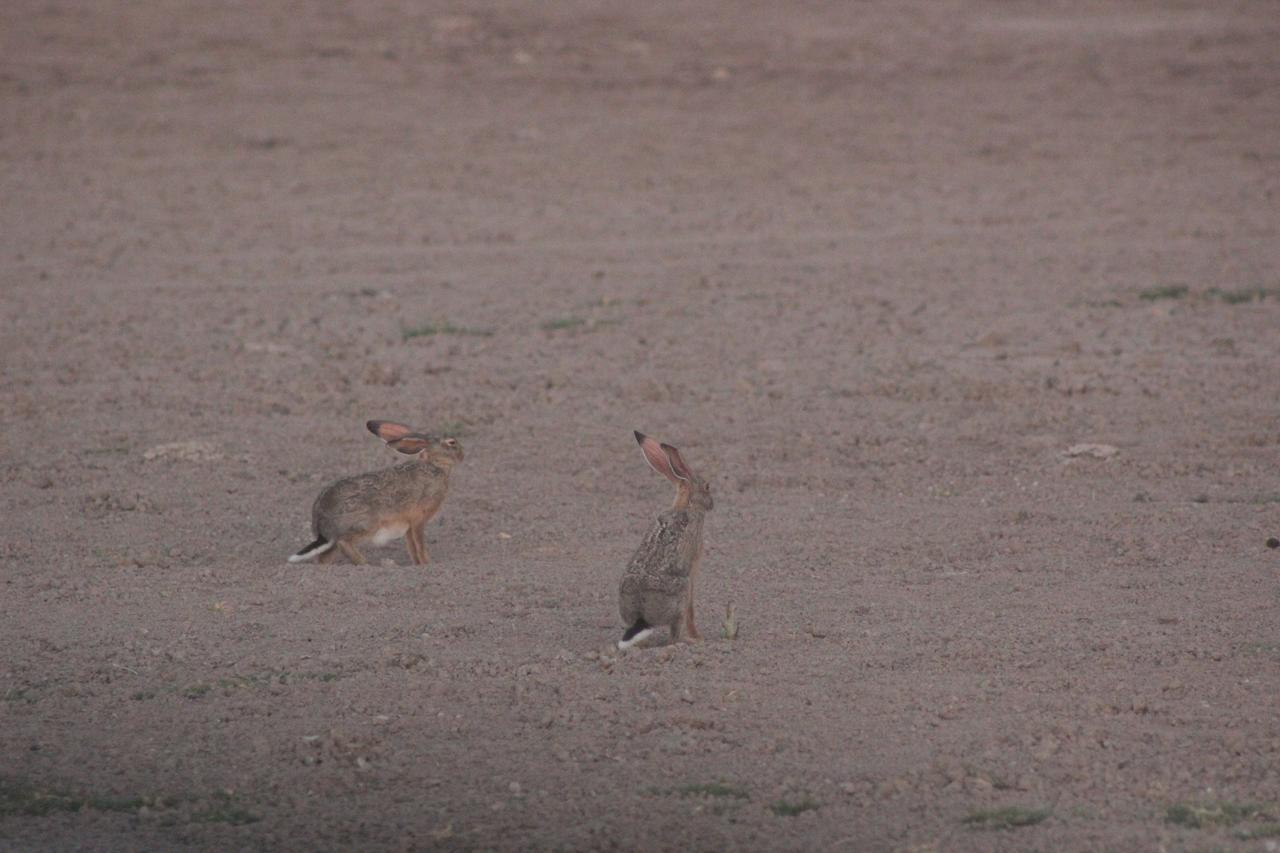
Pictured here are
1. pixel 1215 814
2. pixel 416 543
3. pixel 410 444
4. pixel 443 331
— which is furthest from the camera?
pixel 443 331

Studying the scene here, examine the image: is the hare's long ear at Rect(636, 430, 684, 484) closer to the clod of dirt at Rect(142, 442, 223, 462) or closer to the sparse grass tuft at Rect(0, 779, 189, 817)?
the sparse grass tuft at Rect(0, 779, 189, 817)

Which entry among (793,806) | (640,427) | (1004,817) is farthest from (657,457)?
(640,427)

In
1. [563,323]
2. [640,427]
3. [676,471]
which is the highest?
[676,471]

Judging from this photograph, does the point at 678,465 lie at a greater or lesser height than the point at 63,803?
greater

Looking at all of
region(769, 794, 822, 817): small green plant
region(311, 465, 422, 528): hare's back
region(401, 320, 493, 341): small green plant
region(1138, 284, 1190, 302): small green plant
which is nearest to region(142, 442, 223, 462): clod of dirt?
region(311, 465, 422, 528): hare's back

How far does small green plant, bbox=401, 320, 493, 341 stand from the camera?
1306cm

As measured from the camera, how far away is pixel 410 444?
893 cm

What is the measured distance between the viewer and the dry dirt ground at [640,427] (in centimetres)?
595

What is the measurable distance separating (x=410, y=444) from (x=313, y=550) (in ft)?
2.58

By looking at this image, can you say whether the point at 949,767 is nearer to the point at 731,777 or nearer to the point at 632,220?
the point at 731,777

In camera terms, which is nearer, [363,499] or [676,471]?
[676,471]

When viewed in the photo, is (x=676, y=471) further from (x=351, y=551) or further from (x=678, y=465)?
Result: (x=351, y=551)

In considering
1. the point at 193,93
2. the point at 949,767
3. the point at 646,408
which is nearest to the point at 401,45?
the point at 193,93

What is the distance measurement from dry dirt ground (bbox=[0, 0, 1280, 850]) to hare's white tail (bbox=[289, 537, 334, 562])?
24 cm
